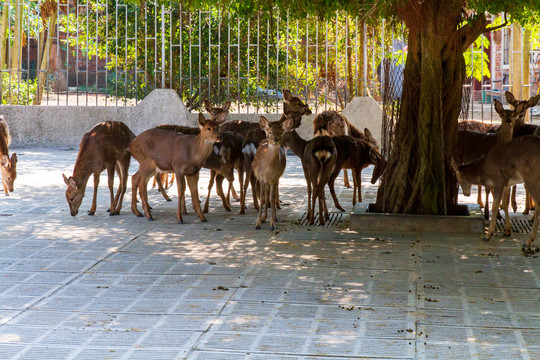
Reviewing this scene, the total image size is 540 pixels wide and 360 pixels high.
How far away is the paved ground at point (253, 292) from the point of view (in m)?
5.75

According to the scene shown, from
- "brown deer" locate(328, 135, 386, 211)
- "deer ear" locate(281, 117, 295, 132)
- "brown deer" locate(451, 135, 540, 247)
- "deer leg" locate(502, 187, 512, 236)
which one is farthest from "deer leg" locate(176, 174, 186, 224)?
"deer leg" locate(502, 187, 512, 236)

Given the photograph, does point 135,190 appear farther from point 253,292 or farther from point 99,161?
point 253,292

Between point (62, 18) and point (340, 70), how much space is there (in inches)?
301

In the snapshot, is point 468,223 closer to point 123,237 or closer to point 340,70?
point 123,237

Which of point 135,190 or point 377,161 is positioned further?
point 377,161

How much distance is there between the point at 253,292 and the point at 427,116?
413cm

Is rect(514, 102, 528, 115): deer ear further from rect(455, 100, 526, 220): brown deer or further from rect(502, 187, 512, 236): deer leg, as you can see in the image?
rect(502, 187, 512, 236): deer leg

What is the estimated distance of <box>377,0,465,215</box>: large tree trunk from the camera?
405 inches

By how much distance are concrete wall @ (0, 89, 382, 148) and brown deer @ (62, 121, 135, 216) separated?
Answer: 28.2ft

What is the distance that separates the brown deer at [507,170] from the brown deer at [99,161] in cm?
456

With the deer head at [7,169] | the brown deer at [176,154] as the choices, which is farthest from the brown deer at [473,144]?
the deer head at [7,169]

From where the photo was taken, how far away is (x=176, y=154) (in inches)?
435

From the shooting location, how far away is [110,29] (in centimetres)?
2183

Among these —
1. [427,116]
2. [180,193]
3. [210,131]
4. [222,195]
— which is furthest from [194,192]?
[427,116]
